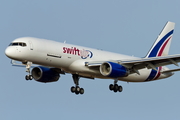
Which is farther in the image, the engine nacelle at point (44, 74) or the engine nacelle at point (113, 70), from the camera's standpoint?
the engine nacelle at point (44, 74)

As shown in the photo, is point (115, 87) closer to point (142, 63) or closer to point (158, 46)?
point (142, 63)

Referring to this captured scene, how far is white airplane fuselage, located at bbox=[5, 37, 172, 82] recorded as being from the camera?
51.1m

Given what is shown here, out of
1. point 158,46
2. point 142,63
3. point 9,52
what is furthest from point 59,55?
point 158,46

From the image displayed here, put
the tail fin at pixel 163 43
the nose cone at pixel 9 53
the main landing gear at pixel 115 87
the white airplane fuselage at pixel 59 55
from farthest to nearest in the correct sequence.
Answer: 1. the tail fin at pixel 163 43
2. the main landing gear at pixel 115 87
3. the white airplane fuselage at pixel 59 55
4. the nose cone at pixel 9 53

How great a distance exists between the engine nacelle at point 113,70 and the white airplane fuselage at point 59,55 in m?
1.41

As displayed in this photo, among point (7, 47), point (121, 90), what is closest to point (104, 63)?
point (121, 90)

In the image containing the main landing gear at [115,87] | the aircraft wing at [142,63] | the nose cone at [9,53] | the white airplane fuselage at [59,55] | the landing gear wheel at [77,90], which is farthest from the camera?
the landing gear wheel at [77,90]

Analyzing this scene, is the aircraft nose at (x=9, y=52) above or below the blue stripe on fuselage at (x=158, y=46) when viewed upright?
below

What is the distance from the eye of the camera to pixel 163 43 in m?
64.0

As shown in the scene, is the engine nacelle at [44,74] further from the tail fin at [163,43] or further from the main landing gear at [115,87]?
the tail fin at [163,43]

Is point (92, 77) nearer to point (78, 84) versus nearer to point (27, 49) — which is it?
point (78, 84)

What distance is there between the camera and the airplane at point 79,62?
51.5 meters

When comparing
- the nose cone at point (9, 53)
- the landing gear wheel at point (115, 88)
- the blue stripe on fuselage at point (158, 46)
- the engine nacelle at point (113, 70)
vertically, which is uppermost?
the blue stripe on fuselage at point (158, 46)

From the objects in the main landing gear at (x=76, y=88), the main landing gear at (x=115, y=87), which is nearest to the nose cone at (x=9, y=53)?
the main landing gear at (x=76, y=88)
